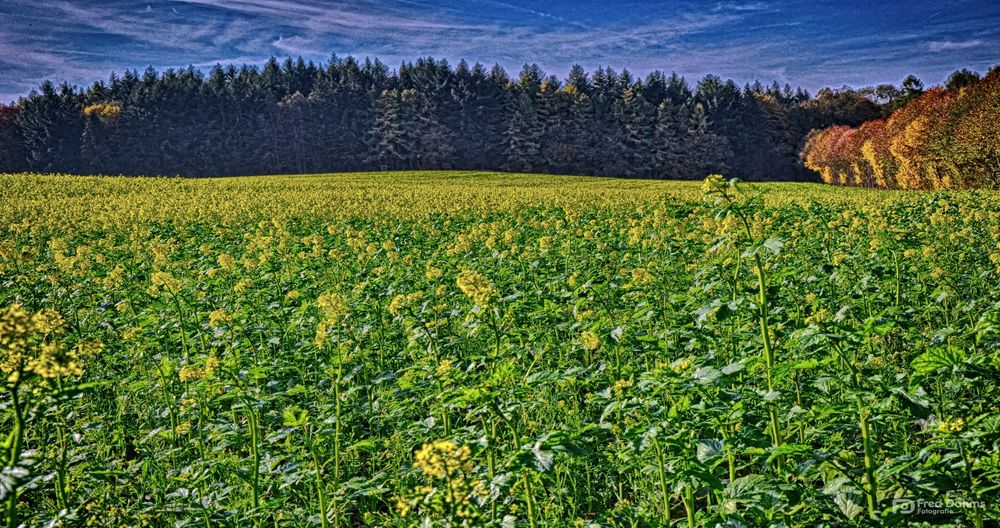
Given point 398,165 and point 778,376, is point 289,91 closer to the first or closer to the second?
point 398,165

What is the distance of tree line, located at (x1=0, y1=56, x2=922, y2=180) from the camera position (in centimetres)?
8038

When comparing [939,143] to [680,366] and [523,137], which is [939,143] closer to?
[523,137]

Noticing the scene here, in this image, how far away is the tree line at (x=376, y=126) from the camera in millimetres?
80375

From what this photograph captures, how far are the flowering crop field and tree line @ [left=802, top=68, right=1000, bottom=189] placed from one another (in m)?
40.3

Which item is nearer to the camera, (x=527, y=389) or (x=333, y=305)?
(x=527, y=389)

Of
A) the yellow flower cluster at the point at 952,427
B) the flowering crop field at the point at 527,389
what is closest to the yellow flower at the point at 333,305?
the flowering crop field at the point at 527,389

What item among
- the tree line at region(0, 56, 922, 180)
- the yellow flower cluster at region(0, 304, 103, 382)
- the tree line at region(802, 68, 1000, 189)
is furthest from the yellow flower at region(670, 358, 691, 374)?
the tree line at region(0, 56, 922, 180)

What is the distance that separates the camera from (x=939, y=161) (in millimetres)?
52094

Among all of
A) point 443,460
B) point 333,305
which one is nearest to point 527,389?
point 443,460

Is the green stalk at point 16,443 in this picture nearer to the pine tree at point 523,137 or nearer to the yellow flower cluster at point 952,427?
the yellow flower cluster at point 952,427

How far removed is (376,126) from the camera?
85625 mm

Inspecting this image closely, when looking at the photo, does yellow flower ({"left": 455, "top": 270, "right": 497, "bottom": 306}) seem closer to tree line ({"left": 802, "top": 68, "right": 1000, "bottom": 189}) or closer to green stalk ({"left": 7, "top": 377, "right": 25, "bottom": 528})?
green stalk ({"left": 7, "top": 377, "right": 25, "bottom": 528})

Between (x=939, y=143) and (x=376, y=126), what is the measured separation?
62112mm

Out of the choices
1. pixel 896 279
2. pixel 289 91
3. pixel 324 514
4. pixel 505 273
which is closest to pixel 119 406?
pixel 324 514
